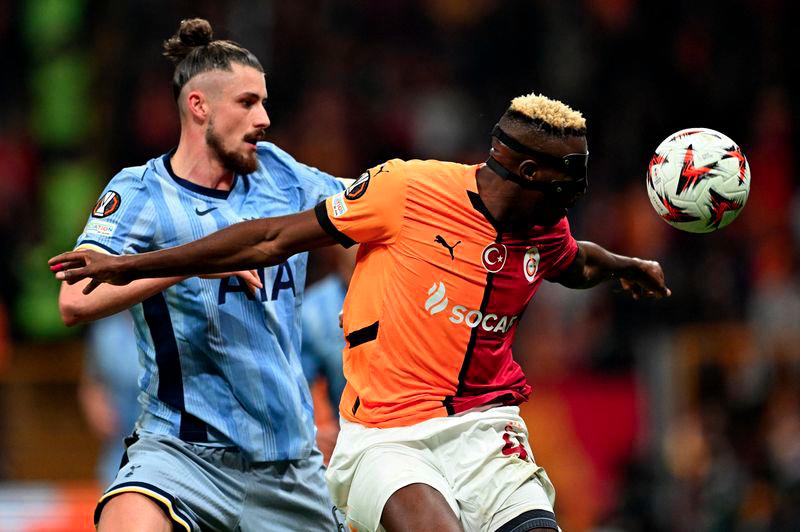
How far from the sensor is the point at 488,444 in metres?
4.71

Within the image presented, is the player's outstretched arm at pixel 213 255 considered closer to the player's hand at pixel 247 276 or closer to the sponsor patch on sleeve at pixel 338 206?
the sponsor patch on sleeve at pixel 338 206

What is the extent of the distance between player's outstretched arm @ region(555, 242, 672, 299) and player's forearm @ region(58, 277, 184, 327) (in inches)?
59.8

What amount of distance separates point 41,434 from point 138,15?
482cm

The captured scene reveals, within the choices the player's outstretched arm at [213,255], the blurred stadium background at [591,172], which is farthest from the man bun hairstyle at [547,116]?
the blurred stadium background at [591,172]

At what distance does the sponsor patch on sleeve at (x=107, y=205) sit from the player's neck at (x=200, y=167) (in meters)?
0.31

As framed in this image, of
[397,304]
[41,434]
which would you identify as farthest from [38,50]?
[397,304]

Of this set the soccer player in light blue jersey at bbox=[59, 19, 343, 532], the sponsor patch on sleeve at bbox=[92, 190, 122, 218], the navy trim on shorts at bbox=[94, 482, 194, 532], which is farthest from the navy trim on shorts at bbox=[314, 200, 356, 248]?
the navy trim on shorts at bbox=[94, 482, 194, 532]

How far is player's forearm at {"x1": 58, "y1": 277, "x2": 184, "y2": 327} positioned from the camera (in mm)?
4941

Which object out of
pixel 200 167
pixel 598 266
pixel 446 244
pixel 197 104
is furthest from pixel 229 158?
pixel 598 266

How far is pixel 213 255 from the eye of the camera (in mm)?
4656

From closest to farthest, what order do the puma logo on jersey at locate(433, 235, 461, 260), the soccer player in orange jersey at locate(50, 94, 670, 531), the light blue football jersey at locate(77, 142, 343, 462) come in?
the soccer player in orange jersey at locate(50, 94, 670, 531) < the puma logo on jersey at locate(433, 235, 461, 260) < the light blue football jersey at locate(77, 142, 343, 462)

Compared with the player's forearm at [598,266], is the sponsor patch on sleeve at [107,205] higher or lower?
lower

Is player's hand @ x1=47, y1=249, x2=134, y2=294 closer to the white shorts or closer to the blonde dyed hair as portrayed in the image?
the white shorts

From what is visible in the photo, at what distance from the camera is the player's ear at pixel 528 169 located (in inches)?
185
